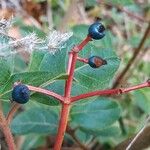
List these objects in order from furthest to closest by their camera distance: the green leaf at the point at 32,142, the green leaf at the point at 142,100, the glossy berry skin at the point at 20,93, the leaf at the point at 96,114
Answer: the green leaf at the point at 32,142
the green leaf at the point at 142,100
the leaf at the point at 96,114
the glossy berry skin at the point at 20,93

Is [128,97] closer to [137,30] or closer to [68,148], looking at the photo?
[68,148]

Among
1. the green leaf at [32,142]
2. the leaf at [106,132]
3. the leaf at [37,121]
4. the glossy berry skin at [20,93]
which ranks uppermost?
the glossy berry skin at [20,93]

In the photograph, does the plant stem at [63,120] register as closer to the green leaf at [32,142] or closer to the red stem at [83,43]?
the red stem at [83,43]

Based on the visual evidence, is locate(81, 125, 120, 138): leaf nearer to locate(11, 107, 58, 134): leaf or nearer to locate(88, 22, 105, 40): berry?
locate(11, 107, 58, 134): leaf

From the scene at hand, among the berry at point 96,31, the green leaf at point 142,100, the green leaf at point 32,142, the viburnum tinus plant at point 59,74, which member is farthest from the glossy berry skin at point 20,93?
the green leaf at point 32,142

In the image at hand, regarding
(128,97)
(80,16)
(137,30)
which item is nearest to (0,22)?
(128,97)

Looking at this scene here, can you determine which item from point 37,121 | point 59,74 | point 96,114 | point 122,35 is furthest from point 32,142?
point 122,35
